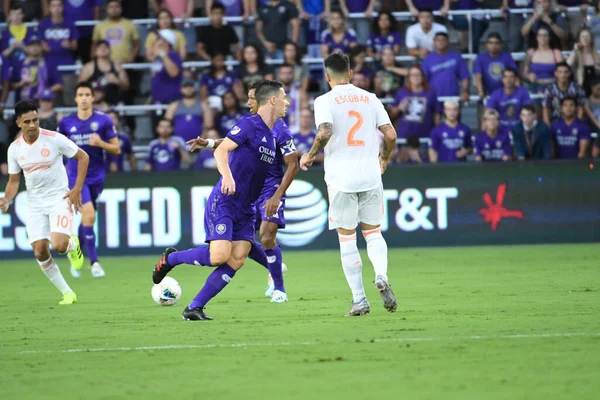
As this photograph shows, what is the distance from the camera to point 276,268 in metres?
11.6

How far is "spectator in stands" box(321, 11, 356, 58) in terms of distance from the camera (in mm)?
20562

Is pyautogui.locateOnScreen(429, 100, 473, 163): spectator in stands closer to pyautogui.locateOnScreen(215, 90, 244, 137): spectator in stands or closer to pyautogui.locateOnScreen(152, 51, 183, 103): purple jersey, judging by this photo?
pyautogui.locateOnScreen(215, 90, 244, 137): spectator in stands

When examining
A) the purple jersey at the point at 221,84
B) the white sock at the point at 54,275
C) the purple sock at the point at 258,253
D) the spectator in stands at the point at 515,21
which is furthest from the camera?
the spectator in stands at the point at 515,21

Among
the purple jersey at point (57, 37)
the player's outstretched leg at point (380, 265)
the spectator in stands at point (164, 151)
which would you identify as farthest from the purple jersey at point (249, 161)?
the purple jersey at point (57, 37)

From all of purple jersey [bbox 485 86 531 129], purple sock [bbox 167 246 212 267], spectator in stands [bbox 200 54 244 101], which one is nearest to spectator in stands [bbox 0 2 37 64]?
spectator in stands [bbox 200 54 244 101]

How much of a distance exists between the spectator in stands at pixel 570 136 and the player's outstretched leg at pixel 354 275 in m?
10.7

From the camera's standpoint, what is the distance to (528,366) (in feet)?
22.1

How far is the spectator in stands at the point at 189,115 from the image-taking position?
19891 mm

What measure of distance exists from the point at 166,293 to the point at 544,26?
12672 millimetres

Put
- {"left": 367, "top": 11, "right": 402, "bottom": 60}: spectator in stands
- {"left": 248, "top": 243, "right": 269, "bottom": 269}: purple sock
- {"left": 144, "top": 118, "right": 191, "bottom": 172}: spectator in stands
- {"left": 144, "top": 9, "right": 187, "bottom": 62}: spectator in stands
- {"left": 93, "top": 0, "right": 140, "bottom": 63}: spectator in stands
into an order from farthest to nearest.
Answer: {"left": 93, "top": 0, "right": 140, "bottom": 63}: spectator in stands, {"left": 144, "top": 9, "right": 187, "bottom": 62}: spectator in stands, {"left": 367, "top": 11, "right": 402, "bottom": 60}: spectator in stands, {"left": 144, "top": 118, "right": 191, "bottom": 172}: spectator in stands, {"left": 248, "top": 243, "right": 269, "bottom": 269}: purple sock

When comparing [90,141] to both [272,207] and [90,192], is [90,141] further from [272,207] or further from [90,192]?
[272,207]

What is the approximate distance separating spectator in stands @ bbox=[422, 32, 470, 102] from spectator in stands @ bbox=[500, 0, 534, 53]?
170 centimetres

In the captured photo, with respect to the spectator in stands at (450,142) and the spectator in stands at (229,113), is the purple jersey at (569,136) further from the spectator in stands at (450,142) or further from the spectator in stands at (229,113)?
the spectator in stands at (229,113)

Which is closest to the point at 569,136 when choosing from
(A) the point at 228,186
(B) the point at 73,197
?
(B) the point at 73,197
